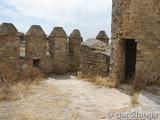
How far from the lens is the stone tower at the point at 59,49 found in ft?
43.9

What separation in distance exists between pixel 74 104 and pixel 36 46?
542cm

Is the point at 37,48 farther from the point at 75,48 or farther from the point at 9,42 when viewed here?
the point at 75,48

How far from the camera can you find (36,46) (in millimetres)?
12602

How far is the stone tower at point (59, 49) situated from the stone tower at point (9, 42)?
2.10 meters

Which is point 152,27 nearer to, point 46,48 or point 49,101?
Answer: point 49,101

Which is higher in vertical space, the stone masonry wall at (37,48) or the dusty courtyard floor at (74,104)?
the stone masonry wall at (37,48)

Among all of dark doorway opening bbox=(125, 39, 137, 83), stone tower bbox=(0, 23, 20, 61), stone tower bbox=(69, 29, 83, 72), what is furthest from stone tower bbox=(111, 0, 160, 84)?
stone tower bbox=(69, 29, 83, 72)

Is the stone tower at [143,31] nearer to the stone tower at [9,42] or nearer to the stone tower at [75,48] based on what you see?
the stone tower at [9,42]

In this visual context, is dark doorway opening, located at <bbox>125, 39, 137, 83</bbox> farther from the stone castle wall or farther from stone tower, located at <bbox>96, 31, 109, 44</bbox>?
stone tower, located at <bbox>96, 31, 109, 44</bbox>

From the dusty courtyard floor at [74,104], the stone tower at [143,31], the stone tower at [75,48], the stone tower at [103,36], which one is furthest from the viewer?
the stone tower at [103,36]

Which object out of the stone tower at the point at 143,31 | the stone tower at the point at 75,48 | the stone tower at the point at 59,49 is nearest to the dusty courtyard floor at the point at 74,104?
the stone tower at the point at 143,31

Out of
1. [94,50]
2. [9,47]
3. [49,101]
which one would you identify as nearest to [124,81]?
→ [94,50]

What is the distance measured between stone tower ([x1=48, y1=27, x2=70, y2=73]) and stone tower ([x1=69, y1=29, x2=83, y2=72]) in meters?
0.43

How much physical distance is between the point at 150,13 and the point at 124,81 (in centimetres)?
261
